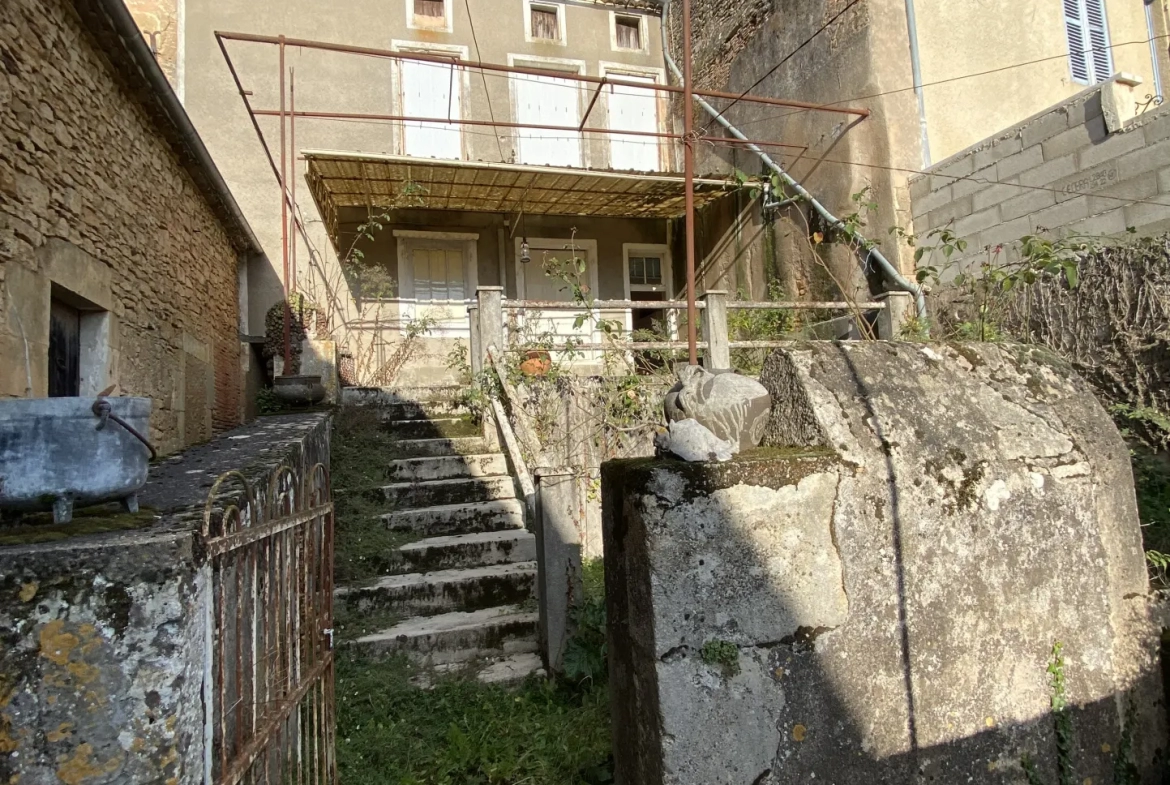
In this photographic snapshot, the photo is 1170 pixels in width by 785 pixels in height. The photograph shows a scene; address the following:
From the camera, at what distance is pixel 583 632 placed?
13.0 feet

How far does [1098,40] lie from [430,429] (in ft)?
32.5

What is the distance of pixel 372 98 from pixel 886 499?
11.5m

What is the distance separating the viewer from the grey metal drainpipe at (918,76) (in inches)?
326

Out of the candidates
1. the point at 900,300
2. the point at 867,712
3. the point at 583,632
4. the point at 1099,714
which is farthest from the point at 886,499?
the point at 900,300

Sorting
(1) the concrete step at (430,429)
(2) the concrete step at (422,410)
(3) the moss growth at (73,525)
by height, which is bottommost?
(3) the moss growth at (73,525)

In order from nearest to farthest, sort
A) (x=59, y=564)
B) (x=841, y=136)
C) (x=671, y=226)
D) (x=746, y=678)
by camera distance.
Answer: (x=59, y=564) < (x=746, y=678) < (x=841, y=136) < (x=671, y=226)

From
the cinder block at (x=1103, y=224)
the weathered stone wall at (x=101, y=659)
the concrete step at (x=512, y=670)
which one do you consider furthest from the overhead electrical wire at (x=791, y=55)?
the weathered stone wall at (x=101, y=659)

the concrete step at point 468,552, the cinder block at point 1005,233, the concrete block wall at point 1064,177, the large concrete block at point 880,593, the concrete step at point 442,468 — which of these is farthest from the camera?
the cinder block at point 1005,233

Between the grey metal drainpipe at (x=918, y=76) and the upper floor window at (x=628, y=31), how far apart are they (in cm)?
563

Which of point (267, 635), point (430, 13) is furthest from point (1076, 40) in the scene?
point (267, 635)

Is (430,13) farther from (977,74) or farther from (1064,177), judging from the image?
(1064,177)

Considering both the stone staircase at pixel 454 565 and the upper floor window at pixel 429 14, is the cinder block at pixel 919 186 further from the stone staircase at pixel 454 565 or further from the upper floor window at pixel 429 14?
the upper floor window at pixel 429 14

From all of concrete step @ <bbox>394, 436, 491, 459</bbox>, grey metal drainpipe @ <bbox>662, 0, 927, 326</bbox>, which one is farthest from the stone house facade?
concrete step @ <bbox>394, 436, 491, 459</bbox>

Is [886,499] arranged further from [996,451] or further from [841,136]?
[841,136]
